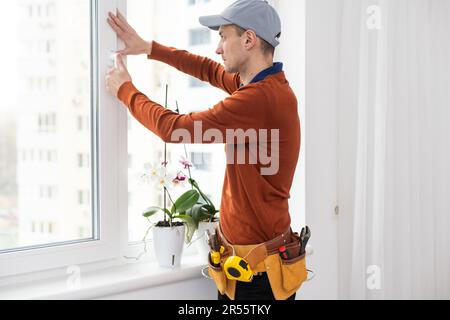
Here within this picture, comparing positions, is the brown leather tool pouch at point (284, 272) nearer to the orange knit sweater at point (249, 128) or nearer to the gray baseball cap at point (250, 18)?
the orange knit sweater at point (249, 128)

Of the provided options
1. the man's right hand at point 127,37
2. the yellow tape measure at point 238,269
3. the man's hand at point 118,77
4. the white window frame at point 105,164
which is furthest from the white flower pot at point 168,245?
the man's right hand at point 127,37

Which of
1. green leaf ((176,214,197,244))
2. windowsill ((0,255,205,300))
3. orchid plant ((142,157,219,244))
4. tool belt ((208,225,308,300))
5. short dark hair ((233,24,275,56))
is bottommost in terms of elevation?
windowsill ((0,255,205,300))

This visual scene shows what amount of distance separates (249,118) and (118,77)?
17.7 inches

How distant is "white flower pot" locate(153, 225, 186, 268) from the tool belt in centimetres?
17

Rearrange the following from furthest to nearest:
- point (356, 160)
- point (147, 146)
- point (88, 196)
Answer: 1. point (356, 160)
2. point (147, 146)
3. point (88, 196)

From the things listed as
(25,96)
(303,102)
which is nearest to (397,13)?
(303,102)

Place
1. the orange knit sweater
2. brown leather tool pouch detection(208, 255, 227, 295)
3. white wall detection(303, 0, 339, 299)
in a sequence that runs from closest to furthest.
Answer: the orange knit sweater → brown leather tool pouch detection(208, 255, 227, 295) → white wall detection(303, 0, 339, 299)

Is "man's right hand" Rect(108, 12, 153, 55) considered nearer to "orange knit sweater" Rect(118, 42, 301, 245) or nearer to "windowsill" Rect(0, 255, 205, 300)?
"orange knit sweater" Rect(118, 42, 301, 245)

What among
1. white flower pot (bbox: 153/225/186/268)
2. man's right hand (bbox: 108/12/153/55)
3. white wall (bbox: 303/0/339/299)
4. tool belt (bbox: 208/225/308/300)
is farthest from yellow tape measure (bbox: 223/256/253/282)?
man's right hand (bbox: 108/12/153/55)

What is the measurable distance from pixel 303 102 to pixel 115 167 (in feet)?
2.42

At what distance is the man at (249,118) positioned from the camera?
1.39 m

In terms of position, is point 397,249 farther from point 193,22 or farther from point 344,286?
point 193,22

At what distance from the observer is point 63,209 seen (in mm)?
1613

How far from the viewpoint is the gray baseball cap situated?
1.43 metres
